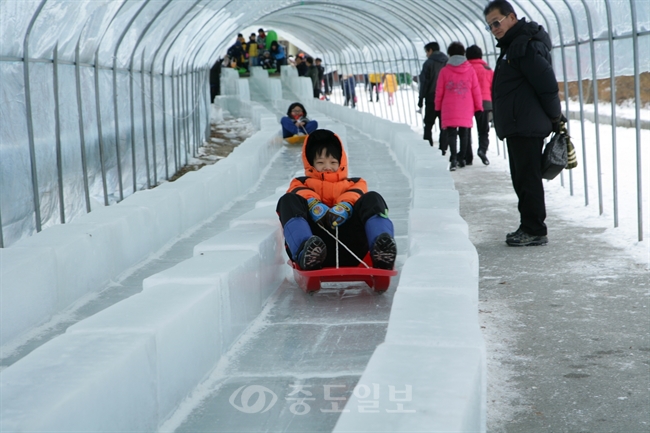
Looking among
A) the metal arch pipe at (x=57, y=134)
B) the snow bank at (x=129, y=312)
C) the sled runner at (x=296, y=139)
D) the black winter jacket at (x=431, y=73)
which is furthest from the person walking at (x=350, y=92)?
the snow bank at (x=129, y=312)

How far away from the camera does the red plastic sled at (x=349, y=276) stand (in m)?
4.51

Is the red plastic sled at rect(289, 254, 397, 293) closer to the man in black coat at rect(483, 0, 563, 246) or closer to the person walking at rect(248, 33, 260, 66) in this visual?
the man in black coat at rect(483, 0, 563, 246)

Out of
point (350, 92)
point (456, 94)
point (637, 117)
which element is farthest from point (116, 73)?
point (350, 92)

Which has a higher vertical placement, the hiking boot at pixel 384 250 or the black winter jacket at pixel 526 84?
the black winter jacket at pixel 526 84

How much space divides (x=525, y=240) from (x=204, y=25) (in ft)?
38.0

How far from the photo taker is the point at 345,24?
30219mm

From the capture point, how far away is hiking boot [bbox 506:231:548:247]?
22.0 ft

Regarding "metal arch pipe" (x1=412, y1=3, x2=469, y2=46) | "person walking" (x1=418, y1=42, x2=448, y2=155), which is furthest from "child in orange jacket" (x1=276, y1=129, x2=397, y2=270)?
"metal arch pipe" (x1=412, y1=3, x2=469, y2=46)

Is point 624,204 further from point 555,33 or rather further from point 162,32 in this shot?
point 162,32

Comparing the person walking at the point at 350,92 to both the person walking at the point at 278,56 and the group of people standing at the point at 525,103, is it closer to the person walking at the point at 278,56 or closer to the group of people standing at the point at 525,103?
the person walking at the point at 278,56

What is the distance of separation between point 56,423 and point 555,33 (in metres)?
9.06

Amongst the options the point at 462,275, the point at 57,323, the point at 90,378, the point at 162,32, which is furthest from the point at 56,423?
the point at 162,32

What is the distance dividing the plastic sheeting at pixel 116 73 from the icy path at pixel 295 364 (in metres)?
3.40

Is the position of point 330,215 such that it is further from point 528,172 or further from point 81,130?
point 81,130
